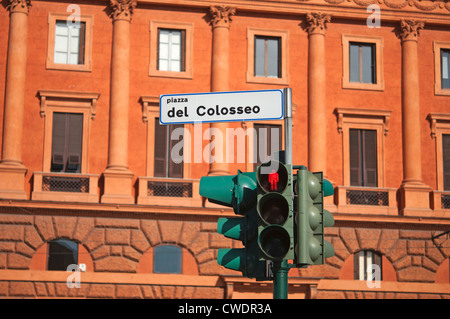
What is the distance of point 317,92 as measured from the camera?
30.5m

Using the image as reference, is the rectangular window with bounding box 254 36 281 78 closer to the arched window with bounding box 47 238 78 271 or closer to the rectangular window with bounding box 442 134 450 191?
the rectangular window with bounding box 442 134 450 191

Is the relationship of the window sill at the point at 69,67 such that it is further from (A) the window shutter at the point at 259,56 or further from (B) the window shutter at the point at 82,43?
(A) the window shutter at the point at 259,56

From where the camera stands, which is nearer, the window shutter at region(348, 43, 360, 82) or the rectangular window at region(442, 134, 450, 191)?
the rectangular window at region(442, 134, 450, 191)

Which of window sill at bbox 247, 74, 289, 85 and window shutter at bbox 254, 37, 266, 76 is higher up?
window shutter at bbox 254, 37, 266, 76

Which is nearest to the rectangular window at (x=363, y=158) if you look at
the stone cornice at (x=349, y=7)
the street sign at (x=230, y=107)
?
the stone cornice at (x=349, y=7)

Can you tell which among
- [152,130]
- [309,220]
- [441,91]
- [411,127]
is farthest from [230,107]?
[441,91]

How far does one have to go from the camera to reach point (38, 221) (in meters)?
28.1

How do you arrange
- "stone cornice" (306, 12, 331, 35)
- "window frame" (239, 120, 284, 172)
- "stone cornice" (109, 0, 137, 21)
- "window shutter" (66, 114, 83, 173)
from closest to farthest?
1. "window shutter" (66, 114, 83, 173)
2. "window frame" (239, 120, 284, 172)
3. "stone cornice" (109, 0, 137, 21)
4. "stone cornice" (306, 12, 331, 35)

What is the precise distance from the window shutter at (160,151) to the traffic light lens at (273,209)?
70.6 feet

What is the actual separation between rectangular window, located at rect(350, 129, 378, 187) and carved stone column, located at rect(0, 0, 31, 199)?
1123 cm

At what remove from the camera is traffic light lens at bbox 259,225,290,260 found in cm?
791

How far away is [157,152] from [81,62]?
4.06 meters

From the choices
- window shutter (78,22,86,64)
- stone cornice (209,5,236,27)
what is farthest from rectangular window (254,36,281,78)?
window shutter (78,22,86,64)
